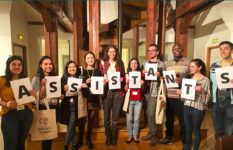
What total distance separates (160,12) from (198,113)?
7.10 ft

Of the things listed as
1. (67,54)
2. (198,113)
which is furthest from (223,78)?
(67,54)

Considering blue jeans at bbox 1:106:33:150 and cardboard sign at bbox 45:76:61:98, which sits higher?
cardboard sign at bbox 45:76:61:98

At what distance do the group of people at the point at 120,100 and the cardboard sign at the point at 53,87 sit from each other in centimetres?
6

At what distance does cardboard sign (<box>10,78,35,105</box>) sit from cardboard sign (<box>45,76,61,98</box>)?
0.18 m

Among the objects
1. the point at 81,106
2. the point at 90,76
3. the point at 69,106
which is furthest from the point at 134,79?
the point at 69,106

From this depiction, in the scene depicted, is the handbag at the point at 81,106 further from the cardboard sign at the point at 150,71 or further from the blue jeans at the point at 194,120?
the blue jeans at the point at 194,120

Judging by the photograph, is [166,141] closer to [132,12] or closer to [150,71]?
[150,71]

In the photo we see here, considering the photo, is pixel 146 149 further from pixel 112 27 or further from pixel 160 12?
pixel 112 27

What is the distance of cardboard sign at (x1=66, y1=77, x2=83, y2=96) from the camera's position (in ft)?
5.57

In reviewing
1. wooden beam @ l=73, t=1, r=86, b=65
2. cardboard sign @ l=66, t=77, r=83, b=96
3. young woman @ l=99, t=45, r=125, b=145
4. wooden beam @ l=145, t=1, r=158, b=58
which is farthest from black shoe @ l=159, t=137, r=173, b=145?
wooden beam @ l=73, t=1, r=86, b=65

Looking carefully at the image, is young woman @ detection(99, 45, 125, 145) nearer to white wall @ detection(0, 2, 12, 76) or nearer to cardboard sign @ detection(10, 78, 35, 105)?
cardboard sign @ detection(10, 78, 35, 105)

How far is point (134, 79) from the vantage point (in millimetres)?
1958

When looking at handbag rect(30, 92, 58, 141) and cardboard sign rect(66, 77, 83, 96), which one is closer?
handbag rect(30, 92, 58, 141)

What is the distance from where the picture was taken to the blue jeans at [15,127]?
54.2 inches
